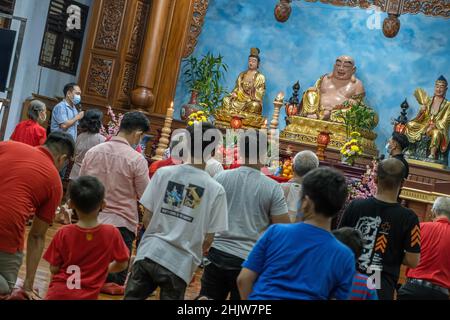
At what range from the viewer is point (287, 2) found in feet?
40.9

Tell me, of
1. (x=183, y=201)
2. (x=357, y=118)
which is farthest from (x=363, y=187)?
(x=183, y=201)

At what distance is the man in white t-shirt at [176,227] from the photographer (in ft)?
11.8

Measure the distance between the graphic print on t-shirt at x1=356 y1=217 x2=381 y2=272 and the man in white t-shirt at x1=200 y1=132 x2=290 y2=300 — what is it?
16.1 inches

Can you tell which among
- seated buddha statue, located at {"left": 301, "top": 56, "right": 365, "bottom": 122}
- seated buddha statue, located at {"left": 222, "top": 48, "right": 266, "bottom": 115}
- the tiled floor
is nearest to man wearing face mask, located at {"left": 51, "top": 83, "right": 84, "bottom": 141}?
the tiled floor

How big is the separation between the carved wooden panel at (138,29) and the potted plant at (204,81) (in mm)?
915

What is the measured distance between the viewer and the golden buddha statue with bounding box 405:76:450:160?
11.1m

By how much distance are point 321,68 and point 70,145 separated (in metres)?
8.91

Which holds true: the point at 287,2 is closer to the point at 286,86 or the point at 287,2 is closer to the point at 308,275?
the point at 286,86

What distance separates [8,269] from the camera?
158 inches
